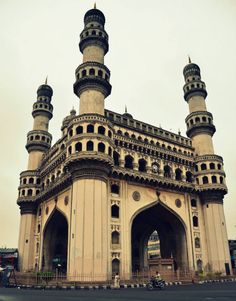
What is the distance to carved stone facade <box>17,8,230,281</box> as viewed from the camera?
3509cm

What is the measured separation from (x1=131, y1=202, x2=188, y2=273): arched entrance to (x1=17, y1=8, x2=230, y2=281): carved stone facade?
6.4 inches

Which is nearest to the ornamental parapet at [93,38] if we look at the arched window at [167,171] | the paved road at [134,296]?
the arched window at [167,171]

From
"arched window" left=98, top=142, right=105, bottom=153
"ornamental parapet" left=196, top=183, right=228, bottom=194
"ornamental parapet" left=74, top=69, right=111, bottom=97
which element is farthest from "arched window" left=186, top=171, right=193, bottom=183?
"ornamental parapet" left=74, top=69, right=111, bottom=97

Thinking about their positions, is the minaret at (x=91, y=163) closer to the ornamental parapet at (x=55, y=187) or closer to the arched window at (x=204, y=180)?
the ornamental parapet at (x=55, y=187)

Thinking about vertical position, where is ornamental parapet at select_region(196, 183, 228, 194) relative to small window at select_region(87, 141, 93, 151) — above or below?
below

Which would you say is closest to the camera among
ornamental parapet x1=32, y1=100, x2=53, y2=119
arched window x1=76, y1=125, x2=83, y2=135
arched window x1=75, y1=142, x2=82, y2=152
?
arched window x1=75, y1=142, x2=82, y2=152

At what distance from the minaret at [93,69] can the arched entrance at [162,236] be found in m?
16.9

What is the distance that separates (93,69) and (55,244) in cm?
2870

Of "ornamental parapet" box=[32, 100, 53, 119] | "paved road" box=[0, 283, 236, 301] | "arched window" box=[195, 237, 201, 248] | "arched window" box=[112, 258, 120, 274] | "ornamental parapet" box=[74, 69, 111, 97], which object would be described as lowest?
"paved road" box=[0, 283, 236, 301]

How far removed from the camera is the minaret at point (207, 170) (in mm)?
44594

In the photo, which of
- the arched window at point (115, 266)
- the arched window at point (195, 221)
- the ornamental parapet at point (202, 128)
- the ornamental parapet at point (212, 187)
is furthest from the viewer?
the ornamental parapet at point (202, 128)

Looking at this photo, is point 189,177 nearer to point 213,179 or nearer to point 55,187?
point 213,179

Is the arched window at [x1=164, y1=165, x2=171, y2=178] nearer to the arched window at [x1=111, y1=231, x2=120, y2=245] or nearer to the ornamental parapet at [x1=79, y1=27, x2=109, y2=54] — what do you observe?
the arched window at [x1=111, y1=231, x2=120, y2=245]

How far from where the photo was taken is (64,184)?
42.6 metres
